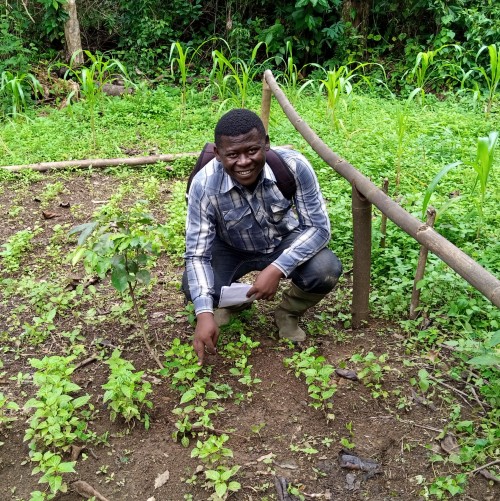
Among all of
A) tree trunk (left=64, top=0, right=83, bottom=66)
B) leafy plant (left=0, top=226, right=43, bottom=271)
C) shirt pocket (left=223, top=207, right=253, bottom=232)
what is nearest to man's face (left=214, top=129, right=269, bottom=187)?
shirt pocket (left=223, top=207, right=253, bottom=232)

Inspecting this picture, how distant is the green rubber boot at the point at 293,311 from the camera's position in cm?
307

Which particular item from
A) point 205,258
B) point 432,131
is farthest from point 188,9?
point 205,258

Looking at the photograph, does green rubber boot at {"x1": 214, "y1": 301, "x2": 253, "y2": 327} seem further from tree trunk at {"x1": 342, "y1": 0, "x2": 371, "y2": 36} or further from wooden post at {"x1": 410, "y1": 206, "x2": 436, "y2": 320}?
tree trunk at {"x1": 342, "y1": 0, "x2": 371, "y2": 36}

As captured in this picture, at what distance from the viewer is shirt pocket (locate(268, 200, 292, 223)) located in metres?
2.94

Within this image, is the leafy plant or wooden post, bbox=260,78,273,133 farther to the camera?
wooden post, bbox=260,78,273,133

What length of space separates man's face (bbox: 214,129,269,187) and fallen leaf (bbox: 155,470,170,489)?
1.29 meters

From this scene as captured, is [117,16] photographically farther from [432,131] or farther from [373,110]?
[432,131]

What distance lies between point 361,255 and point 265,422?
3.42 ft

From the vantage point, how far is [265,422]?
2.56m

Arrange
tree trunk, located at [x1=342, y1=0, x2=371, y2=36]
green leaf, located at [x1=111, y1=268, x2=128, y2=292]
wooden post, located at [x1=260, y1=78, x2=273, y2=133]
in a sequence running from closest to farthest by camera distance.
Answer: green leaf, located at [x1=111, y1=268, x2=128, y2=292], wooden post, located at [x1=260, y1=78, x2=273, y2=133], tree trunk, located at [x1=342, y1=0, x2=371, y2=36]

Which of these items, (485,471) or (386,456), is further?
(386,456)

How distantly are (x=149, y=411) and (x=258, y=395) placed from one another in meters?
0.50

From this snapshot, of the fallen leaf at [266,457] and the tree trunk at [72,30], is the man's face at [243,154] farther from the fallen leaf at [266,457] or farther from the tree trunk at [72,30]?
the tree trunk at [72,30]

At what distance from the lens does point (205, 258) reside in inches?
114
